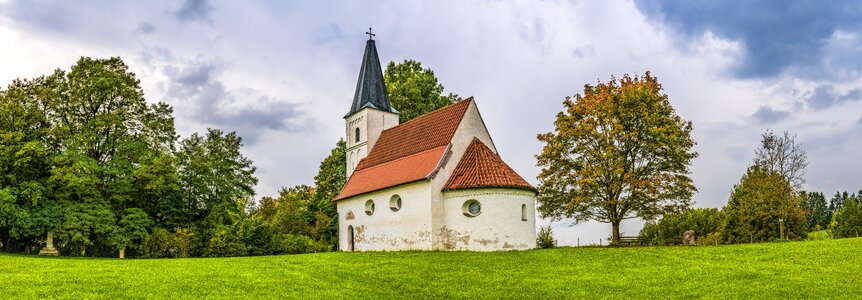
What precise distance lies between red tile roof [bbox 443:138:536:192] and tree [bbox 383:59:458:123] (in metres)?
17.8

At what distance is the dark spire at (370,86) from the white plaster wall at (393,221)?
7234 mm

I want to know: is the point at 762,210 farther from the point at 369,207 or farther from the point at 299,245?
the point at 299,245

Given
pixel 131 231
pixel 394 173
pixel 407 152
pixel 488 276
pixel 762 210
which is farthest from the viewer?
pixel 762 210

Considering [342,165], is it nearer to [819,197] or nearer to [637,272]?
[637,272]

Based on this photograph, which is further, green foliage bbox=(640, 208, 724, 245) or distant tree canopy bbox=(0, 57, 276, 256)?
green foliage bbox=(640, 208, 724, 245)

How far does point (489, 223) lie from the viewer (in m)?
32.2

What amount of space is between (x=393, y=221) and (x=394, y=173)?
2.79 m

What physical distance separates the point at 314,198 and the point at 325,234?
15.5 feet

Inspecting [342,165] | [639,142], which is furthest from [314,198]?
[639,142]

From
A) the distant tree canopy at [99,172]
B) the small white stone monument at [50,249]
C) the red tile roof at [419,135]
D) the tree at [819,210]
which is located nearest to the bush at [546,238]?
the red tile roof at [419,135]

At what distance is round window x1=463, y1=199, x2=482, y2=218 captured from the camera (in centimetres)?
3259

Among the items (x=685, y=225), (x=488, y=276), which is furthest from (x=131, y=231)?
(x=685, y=225)

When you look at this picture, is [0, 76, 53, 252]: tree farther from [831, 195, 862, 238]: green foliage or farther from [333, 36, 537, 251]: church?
[831, 195, 862, 238]: green foliage

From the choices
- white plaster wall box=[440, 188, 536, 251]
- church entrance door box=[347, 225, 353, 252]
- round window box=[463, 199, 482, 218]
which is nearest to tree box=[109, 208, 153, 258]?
church entrance door box=[347, 225, 353, 252]
